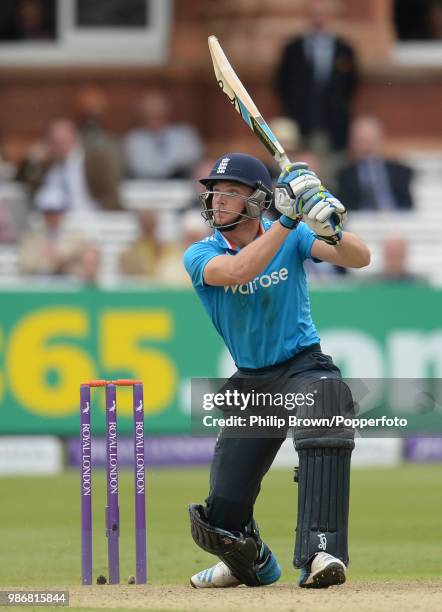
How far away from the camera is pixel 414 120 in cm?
1697

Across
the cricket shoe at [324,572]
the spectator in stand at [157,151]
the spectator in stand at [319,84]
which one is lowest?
the cricket shoe at [324,572]

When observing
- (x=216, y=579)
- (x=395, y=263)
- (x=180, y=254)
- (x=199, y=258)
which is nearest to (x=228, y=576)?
(x=216, y=579)

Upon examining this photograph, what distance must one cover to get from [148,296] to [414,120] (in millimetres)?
4683

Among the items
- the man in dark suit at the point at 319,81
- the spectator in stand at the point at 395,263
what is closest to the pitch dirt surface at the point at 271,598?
the spectator in stand at the point at 395,263

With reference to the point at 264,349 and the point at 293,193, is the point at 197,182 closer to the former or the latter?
the point at 264,349

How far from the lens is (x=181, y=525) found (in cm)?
1035

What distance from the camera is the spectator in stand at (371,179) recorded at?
14492 millimetres

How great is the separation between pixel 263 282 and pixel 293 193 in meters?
0.54

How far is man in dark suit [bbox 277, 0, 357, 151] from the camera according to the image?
49.4 feet

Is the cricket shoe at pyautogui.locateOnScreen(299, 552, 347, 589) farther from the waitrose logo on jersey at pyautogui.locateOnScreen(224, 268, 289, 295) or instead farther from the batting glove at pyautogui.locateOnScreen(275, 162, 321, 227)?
the batting glove at pyautogui.locateOnScreen(275, 162, 321, 227)

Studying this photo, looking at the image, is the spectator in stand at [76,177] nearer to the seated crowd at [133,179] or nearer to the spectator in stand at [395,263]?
the seated crowd at [133,179]

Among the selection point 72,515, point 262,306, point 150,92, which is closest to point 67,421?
point 72,515

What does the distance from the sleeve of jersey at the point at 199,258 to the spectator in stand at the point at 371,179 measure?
7210mm

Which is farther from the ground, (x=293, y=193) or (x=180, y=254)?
(x=293, y=193)
